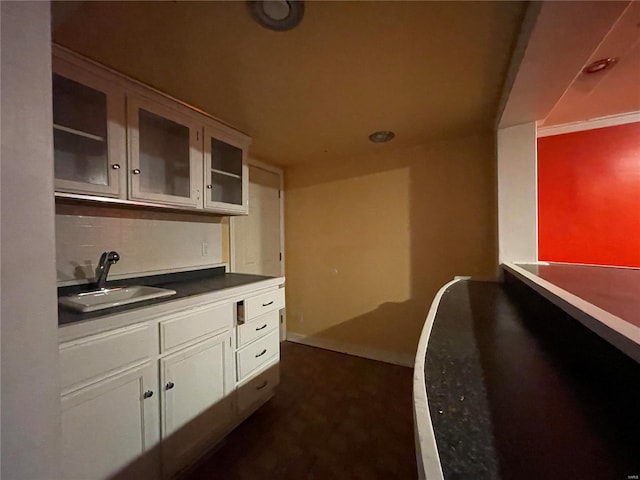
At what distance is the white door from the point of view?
2557 mm

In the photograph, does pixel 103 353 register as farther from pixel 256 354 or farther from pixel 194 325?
pixel 256 354

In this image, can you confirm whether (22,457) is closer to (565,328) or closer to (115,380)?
(115,380)

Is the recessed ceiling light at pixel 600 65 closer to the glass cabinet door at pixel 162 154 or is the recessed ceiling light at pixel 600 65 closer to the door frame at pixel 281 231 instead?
the glass cabinet door at pixel 162 154

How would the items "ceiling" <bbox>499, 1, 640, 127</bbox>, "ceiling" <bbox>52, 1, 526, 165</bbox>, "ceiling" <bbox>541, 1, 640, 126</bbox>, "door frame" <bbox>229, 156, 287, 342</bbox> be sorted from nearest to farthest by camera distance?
"ceiling" <bbox>499, 1, 640, 127</bbox> → "ceiling" <bbox>52, 1, 526, 165</bbox> → "ceiling" <bbox>541, 1, 640, 126</bbox> → "door frame" <bbox>229, 156, 287, 342</bbox>

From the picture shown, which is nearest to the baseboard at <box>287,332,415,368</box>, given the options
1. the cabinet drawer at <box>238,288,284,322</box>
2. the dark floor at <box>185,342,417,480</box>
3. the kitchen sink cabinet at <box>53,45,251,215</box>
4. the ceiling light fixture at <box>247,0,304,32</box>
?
the dark floor at <box>185,342,417,480</box>

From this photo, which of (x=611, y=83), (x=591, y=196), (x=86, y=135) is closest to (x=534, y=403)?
(x=86, y=135)

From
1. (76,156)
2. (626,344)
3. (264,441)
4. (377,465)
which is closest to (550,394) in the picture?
(626,344)

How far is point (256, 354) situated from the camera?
5.67 feet

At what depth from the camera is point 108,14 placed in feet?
3.21

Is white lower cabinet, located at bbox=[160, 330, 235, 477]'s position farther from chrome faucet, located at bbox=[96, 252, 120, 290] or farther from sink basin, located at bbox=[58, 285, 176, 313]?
chrome faucet, located at bbox=[96, 252, 120, 290]

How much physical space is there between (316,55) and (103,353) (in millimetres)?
1559

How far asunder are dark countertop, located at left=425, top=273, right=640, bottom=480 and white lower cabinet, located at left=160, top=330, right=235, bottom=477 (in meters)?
1.16

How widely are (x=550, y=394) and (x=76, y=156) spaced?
2.00 m

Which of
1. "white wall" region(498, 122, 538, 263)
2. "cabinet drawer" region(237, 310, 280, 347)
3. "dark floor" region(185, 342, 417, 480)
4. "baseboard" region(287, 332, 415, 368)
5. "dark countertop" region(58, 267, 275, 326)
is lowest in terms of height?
"dark floor" region(185, 342, 417, 480)
